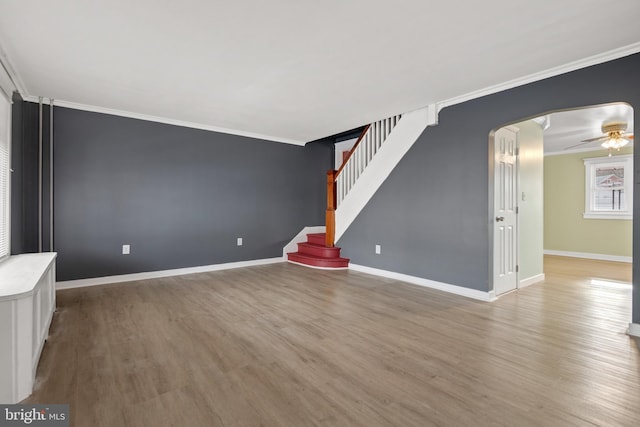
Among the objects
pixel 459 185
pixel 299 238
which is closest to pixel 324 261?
pixel 299 238

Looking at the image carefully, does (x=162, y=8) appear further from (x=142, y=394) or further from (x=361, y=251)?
(x=361, y=251)

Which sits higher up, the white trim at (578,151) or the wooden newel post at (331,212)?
the white trim at (578,151)

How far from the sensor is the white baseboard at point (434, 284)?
3586mm

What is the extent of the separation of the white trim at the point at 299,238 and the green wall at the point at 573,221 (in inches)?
211

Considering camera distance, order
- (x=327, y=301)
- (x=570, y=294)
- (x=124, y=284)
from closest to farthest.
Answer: (x=327, y=301) → (x=570, y=294) → (x=124, y=284)

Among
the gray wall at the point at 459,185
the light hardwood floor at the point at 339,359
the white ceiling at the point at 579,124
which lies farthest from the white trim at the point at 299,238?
the white ceiling at the point at 579,124

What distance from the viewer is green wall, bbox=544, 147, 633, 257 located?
6.29 m

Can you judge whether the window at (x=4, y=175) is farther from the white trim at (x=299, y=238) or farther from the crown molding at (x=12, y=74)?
the white trim at (x=299, y=238)

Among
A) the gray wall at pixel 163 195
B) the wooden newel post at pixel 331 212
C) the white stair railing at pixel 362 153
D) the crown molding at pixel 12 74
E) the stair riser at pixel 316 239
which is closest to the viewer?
the crown molding at pixel 12 74

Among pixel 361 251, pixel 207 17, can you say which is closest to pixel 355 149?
pixel 361 251

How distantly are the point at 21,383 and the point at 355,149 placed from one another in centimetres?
473

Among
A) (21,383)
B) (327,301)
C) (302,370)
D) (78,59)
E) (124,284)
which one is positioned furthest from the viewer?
(124,284)

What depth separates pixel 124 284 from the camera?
13.6 ft

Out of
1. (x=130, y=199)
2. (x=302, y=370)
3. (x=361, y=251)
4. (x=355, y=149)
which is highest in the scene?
(x=355, y=149)
